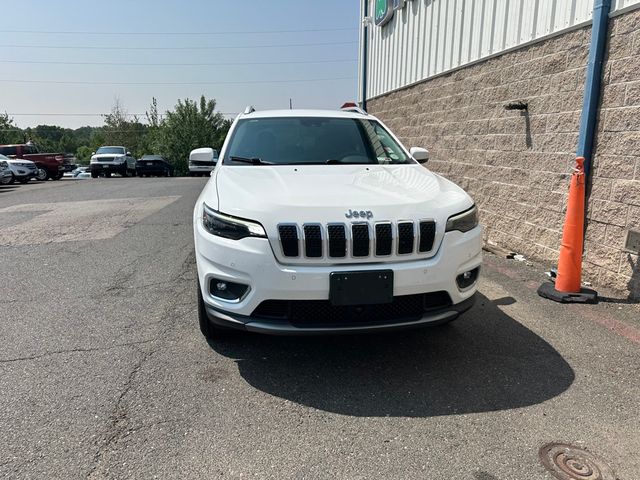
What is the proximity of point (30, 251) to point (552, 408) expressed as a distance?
21.6ft

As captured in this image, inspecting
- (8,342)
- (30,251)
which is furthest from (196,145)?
(8,342)

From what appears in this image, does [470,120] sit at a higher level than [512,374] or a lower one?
higher

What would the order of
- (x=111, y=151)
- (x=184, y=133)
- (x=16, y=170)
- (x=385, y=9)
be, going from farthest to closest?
(x=184, y=133), (x=111, y=151), (x=16, y=170), (x=385, y=9)

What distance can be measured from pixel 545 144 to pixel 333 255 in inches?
146

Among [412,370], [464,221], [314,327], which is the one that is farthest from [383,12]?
[314,327]

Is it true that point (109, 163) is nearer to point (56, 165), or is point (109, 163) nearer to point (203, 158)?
point (56, 165)

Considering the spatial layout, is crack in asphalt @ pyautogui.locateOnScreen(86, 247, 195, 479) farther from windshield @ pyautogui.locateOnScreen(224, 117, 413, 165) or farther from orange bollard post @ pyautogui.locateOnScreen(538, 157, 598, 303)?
orange bollard post @ pyautogui.locateOnScreen(538, 157, 598, 303)

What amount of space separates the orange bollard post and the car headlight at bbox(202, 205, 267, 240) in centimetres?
307

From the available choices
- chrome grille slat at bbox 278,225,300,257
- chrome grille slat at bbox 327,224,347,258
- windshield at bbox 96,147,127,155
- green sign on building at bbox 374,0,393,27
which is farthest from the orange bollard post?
windshield at bbox 96,147,127,155

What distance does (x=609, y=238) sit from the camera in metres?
4.30

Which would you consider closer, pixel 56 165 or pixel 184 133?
pixel 56 165

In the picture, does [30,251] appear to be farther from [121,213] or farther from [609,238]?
[609,238]

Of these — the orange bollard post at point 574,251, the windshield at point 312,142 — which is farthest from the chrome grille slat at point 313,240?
the orange bollard post at point 574,251

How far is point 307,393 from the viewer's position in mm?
2742
